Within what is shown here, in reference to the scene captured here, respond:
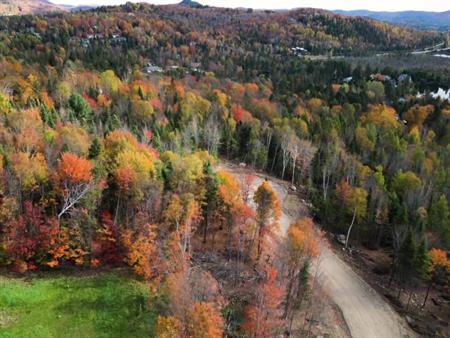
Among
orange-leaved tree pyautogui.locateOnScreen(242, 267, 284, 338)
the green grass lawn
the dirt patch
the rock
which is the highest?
orange-leaved tree pyautogui.locateOnScreen(242, 267, 284, 338)

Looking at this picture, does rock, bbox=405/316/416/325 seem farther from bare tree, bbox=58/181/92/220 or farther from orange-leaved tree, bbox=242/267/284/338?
bare tree, bbox=58/181/92/220

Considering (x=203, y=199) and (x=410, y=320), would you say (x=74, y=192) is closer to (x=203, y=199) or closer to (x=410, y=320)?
(x=203, y=199)

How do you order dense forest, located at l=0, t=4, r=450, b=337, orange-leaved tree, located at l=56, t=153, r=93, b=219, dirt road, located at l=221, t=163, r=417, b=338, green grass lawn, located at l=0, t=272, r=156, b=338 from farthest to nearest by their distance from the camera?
orange-leaved tree, located at l=56, t=153, r=93, b=219 → dirt road, located at l=221, t=163, r=417, b=338 → dense forest, located at l=0, t=4, r=450, b=337 → green grass lawn, located at l=0, t=272, r=156, b=338

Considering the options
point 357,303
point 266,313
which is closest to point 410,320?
point 357,303

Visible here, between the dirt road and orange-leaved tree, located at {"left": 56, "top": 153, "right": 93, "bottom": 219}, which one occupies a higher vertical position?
orange-leaved tree, located at {"left": 56, "top": 153, "right": 93, "bottom": 219}

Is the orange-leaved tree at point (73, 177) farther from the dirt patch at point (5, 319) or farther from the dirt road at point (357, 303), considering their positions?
the dirt road at point (357, 303)

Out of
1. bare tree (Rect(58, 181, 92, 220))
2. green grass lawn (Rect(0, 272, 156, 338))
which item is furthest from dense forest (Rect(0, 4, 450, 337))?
green grass lawn (Rect(0, 272, 156, 338))

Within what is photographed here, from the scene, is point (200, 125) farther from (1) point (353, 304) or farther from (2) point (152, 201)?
(1) point (353, 304)
